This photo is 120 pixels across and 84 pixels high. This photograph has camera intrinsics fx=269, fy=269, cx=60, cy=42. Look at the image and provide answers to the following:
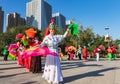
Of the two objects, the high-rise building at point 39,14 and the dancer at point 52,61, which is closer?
the dancer at point 52,61

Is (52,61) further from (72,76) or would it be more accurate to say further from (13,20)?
(13,20)

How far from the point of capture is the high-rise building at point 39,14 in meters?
140

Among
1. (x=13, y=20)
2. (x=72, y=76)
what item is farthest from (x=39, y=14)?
(x=72, y=76)

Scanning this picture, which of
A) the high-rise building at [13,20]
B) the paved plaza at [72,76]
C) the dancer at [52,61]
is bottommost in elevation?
the paved plaza at [72,76]

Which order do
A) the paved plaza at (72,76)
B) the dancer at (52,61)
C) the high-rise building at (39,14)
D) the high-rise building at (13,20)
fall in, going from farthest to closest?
the high-rise building at (13,20) → the high-rise building at (39,14) → the paved plaza at (72,76) → the dancer at (52,61)

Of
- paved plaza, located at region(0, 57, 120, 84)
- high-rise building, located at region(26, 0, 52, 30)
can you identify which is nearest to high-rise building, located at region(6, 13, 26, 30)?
high-rise building, located at region(26, 0, 52, 30)

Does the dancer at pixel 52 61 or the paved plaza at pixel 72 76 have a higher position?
the dancer at pixel 52 61

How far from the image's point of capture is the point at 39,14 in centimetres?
15088

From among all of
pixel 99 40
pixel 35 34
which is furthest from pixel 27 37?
pixel 99 40

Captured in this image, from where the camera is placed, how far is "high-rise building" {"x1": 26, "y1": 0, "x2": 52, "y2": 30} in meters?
140

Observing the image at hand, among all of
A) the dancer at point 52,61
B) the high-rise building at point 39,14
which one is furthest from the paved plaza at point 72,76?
the high-rise building at point 39,14

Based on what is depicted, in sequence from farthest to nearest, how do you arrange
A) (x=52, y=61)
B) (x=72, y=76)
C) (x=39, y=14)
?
(x=39, y=14), (x=72, y=76), (x=52, y=61)

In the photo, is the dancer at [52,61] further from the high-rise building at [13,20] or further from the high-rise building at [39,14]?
the high-rise building at [13,20]

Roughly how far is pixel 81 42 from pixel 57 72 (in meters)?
51.0
